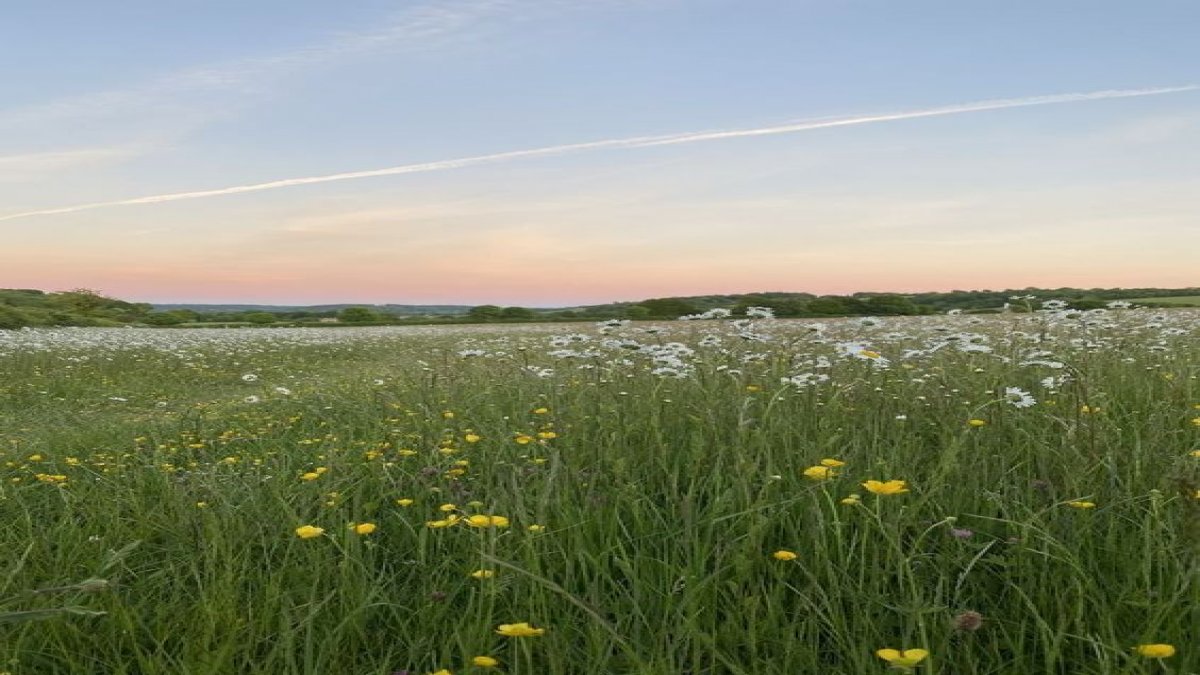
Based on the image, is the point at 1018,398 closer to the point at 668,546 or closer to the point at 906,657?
the point at 668,546

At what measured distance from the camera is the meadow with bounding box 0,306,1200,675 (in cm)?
242

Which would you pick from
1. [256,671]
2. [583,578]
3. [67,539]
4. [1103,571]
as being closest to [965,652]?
[1103,571]

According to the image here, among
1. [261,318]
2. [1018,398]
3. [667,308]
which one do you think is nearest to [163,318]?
[261,318]

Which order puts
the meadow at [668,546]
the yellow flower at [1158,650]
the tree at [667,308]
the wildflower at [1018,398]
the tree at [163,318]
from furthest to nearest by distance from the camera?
the tree at [163,318] → the tree at [667,308] → the wildflower at [1018,398] → the meadow at [668,546] → the yellow flower at [1158,650]

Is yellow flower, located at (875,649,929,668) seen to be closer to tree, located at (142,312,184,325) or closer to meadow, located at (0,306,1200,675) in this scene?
meadow, located at (0,306,1200,675)

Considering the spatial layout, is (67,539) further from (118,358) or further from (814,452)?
(118,358)

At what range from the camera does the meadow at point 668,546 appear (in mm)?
2420

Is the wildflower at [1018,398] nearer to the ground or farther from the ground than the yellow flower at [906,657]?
farther from the ground

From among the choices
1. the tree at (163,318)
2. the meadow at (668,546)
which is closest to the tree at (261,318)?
the tree at (163,318)

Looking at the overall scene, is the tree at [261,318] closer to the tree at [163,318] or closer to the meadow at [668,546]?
the tree at [163,318]

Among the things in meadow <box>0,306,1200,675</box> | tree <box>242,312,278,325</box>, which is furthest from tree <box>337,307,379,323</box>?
meadow <box>0,306,1200,675</box>

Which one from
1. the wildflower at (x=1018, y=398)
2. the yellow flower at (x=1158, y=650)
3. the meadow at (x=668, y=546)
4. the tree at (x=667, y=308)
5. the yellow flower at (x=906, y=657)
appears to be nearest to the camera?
the yellow flower at (x=906, y=657)

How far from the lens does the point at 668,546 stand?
10.2 feet

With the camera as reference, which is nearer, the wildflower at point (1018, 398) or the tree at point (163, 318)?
the wildflower at point (1018, 398)
